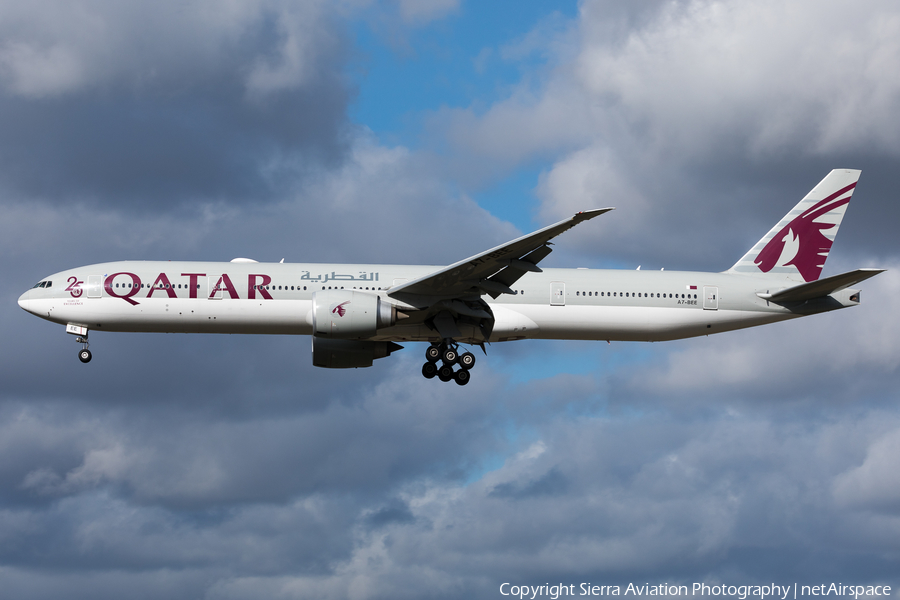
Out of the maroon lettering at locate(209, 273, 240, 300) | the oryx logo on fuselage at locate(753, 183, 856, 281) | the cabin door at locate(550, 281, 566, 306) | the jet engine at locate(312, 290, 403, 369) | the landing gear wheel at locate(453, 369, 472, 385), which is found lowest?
the landing gear wheel at locate(453, 369, 472, 385)

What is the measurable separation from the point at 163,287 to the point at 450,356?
10.9 m

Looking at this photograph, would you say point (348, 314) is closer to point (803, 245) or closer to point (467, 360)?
point (467, 360)

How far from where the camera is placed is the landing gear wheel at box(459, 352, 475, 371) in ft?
118

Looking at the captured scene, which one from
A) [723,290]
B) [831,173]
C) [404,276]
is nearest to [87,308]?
[404,276]

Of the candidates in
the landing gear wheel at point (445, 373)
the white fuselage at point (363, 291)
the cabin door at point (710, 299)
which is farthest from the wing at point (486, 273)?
the cabin door at point (710, 299)

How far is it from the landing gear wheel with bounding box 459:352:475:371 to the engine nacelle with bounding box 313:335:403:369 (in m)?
3.79

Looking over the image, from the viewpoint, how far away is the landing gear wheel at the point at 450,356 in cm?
3591

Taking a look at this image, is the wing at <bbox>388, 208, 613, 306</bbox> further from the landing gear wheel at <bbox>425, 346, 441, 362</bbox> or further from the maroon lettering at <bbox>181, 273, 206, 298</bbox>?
the maroon lettering at <bbox>181, 273, 206, 298</bbox>

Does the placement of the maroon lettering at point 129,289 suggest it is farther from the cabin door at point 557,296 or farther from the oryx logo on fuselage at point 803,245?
the oryx logo on fuselage at point 803,245

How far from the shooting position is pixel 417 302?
34.3 metres

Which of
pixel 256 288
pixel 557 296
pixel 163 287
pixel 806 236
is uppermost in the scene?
pixel 806 236

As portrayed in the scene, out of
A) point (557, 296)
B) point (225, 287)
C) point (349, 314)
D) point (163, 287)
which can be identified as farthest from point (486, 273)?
point (163, 287)

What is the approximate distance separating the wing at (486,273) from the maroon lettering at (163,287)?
26.8 feet


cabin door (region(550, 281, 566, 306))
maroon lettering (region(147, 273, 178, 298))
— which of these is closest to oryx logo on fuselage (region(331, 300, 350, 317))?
maroon lettering (region(147, 273, 178, 298))
